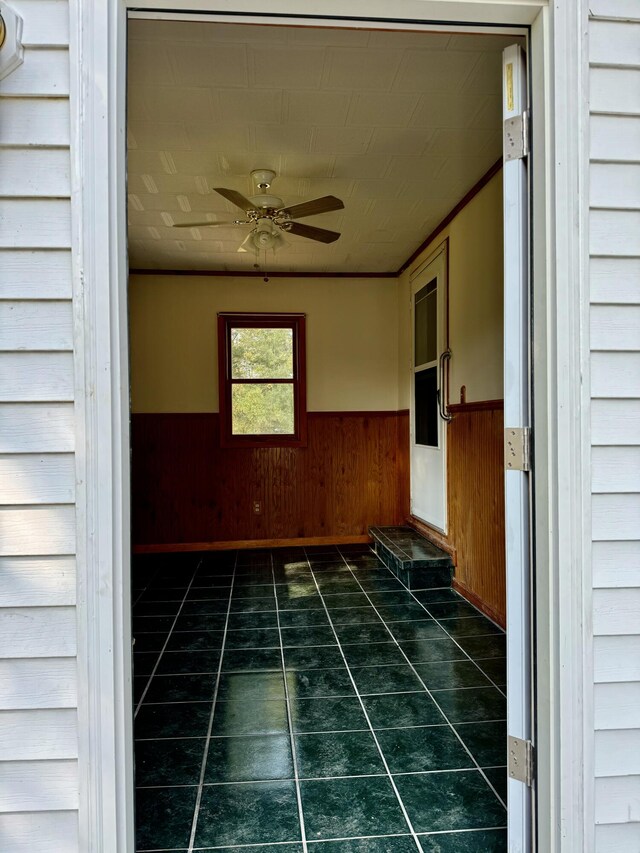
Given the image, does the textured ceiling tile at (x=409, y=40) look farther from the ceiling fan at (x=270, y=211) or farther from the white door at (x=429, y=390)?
the white door at (x=429, y=390)

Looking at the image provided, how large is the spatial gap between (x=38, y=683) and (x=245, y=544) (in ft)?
15.0

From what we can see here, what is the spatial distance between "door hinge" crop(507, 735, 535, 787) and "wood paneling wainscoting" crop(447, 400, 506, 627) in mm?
1953

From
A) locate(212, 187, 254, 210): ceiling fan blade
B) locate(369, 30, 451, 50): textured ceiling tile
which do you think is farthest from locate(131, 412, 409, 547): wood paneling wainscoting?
locate(369, 30, 451, 50): textured ceiling tile

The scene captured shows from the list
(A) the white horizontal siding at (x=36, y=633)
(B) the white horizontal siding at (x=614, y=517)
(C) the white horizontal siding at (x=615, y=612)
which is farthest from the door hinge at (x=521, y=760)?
(A) the white horizontal siding at (x=36, y=633)

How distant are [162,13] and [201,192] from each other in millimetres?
2528

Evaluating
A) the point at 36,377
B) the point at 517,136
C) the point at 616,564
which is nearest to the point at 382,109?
the point at 517,136

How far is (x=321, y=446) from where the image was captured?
5992 millimetres

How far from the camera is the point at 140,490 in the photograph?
575 centimetres

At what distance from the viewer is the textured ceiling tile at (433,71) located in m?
2.43

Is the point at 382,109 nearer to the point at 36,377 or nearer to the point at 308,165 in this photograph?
the point at 308,165

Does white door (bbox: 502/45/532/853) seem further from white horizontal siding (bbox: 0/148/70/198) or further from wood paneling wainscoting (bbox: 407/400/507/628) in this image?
wood paneling wainscoting (bbox: 407/400/507/628)

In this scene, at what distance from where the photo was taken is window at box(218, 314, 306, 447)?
5.89m

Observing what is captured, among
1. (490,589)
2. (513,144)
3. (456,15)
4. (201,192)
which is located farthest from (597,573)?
(201,192)

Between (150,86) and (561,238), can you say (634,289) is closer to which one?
(561,238)
